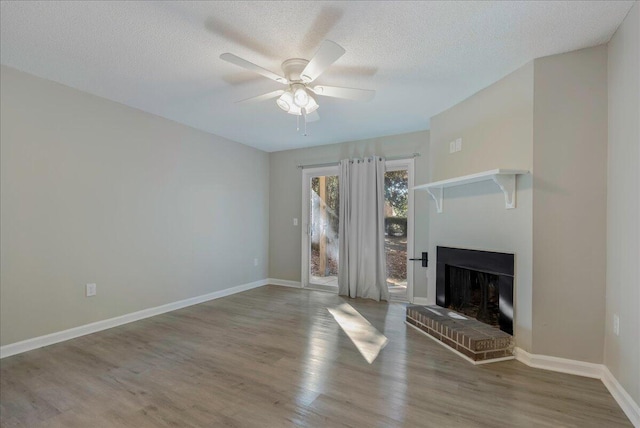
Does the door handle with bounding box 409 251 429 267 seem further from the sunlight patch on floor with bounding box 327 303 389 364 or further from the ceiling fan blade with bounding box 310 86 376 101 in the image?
the ceiling fan blade with bounding box 310 86 376 101

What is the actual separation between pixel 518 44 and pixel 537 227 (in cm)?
139

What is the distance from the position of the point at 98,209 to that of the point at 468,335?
3802mm

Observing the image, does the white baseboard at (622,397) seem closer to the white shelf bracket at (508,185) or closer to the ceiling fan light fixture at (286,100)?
the white shelf bracket at (508,185)

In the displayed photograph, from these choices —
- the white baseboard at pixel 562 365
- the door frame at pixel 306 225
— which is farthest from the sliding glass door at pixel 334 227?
the white baseboard at pixel 562 365

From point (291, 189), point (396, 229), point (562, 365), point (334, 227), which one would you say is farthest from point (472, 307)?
point (291, 189)

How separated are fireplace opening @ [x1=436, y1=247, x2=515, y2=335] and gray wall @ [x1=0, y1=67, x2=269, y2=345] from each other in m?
3.19

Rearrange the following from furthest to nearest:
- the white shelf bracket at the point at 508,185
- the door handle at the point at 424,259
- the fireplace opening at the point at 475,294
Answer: the door handle at the point at 424,259, the fireplace opening at the point at 475,294, the white shelf bracket at the point at 508,185

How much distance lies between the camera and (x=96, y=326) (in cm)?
317

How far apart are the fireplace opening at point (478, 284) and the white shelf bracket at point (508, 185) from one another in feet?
1.58

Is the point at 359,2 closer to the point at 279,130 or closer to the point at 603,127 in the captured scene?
the point at 603,127

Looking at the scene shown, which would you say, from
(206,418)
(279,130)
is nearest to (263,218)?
(279,130)

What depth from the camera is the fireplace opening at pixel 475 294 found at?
295cm

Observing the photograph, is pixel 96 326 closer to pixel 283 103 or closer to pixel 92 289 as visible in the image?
pixel 92 289

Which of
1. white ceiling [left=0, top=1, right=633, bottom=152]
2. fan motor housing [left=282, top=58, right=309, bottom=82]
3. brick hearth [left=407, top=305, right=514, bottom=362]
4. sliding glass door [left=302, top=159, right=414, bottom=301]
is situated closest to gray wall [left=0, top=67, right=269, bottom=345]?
white ceiling [left=0, top=1, right=633, bottom=152]
